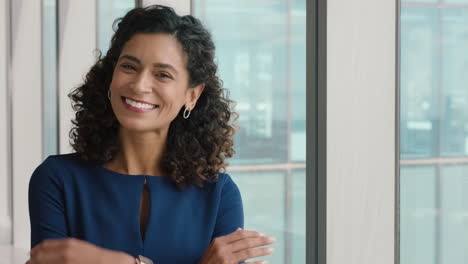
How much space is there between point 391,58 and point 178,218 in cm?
65

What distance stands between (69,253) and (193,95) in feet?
1.73

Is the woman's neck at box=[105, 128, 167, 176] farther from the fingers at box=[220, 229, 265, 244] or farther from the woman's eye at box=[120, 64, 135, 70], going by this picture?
the fingers at box=[220, 229, 265, 244]

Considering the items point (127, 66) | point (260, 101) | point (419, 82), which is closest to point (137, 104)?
point (127, 66)

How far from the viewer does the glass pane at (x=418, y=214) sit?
1.27 meters

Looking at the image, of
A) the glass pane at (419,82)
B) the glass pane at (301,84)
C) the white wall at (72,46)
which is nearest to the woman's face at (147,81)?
the glass pane at (301,84)

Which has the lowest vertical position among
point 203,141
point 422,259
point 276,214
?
point 276,214

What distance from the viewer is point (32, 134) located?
4.11 m

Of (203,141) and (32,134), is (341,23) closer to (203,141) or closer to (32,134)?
(203,141)

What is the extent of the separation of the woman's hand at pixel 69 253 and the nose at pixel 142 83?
0.37 metres

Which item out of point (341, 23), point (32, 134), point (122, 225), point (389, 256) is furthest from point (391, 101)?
point (32, 134)

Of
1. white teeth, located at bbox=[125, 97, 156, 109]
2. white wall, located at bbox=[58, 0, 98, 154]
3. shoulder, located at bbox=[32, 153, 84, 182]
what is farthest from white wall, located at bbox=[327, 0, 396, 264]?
white wall, located at bbox=[58, 0, 98, 154]

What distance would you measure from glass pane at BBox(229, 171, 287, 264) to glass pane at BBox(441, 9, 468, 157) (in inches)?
252

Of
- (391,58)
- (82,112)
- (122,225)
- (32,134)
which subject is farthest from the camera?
(32,134)

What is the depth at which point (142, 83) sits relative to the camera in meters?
1.34
